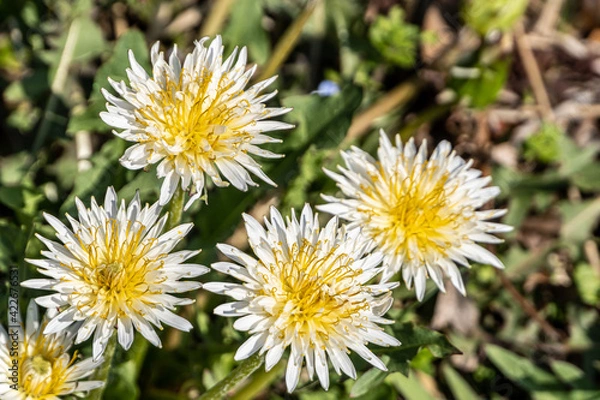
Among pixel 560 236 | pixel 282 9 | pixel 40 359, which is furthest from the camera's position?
pixel 282 9

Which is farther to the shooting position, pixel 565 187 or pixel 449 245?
pixel 565 187

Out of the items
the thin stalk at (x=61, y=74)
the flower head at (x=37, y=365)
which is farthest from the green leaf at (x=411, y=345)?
the thin stalk at (x=61, y=74)

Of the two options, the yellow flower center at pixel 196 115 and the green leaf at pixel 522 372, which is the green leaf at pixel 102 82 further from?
the green leaf at pixel 522 372

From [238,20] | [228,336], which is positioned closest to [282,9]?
[238,20]

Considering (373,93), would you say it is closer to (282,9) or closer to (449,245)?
(282,9)

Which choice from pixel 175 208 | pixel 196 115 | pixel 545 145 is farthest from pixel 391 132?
pixel 175 208
